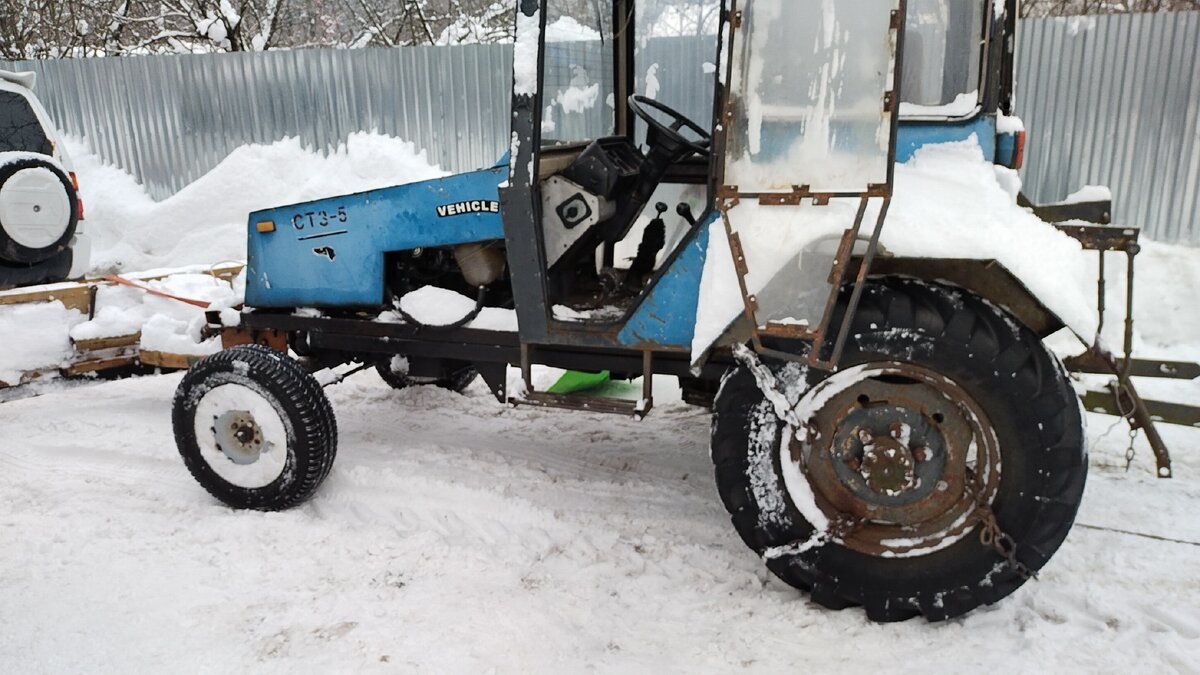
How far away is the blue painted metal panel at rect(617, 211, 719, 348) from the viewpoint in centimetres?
312

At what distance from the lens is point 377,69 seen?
958 centimetres

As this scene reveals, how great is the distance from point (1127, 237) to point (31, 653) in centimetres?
413

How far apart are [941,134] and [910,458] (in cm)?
111

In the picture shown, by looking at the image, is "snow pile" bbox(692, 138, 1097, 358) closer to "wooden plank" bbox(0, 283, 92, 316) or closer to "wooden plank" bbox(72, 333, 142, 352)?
"wooden plank" bbox(72, 333, 142, 352)

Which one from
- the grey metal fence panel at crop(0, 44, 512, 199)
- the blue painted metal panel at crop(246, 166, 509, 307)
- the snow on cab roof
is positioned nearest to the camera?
the blue painted metal panel at crop(246, 166, 509, 307)

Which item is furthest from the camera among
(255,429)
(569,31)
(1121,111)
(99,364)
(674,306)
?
(1121,111)

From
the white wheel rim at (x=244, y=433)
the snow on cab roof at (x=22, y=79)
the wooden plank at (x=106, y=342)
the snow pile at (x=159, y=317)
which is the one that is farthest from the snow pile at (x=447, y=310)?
the snow on cab roof at (x=22, y=79)

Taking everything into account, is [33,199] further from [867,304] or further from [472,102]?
[867,304]

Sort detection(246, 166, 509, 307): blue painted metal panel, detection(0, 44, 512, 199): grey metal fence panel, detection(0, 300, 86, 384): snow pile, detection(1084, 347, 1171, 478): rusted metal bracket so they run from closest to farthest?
1. detection(1084, 347, 1171, 478): rusted metal bracket
2. detection(246, 166, 509, 307): blue painted metal panel
3. detection(0, 300, 86, 384): snow pile
4. detection(0, 44, 512, 199): grey metal fence panel

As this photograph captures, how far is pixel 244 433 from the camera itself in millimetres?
3814

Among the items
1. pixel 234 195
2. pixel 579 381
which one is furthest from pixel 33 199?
pixel 579 381

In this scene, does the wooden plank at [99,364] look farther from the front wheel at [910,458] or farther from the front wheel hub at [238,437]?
the front wheel at [910,458]

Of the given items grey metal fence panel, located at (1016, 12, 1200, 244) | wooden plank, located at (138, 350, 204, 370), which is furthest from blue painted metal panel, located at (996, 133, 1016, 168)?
grey metal fence panel, located at (1016, 12, 1200, 244)

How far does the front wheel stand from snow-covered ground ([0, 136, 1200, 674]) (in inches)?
8.1
